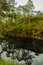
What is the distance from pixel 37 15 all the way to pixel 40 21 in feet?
3.15

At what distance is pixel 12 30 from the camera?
13562 millimetres

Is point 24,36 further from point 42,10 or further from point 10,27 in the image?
point 42,10

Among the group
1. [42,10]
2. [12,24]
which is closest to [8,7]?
[12,24]

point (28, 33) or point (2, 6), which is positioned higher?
point (2, 6)

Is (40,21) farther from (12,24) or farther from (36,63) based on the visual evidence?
(36,63)

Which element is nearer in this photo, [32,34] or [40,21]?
[32,34]

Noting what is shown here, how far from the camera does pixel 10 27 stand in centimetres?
1369

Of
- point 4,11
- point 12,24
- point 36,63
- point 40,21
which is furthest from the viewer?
point 40,21

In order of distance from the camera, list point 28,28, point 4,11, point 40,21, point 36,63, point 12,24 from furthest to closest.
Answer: point 40,21, point 28,28, point 12,24, point 4,11, point 36,63

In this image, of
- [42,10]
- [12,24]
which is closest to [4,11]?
[12,24]

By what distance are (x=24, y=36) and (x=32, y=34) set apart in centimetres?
67

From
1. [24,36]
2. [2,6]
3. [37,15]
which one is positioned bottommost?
[24,36]

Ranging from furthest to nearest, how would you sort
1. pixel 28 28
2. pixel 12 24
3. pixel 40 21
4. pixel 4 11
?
pixel 40 21
pixel 28 28
pixel 12 24
pixel 4 11

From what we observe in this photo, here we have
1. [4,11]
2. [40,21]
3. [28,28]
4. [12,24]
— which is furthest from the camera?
[40,21]
